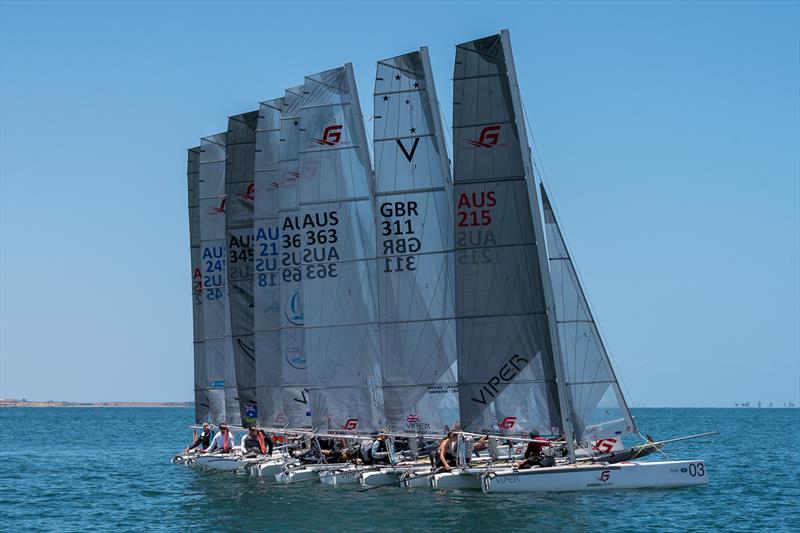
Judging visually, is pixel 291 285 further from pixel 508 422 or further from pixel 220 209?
pixel 508 422

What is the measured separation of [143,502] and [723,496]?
15.7 m

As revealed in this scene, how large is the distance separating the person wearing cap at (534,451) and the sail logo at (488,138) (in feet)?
22.3

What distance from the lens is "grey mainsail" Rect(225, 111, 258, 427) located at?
38125 millimetres

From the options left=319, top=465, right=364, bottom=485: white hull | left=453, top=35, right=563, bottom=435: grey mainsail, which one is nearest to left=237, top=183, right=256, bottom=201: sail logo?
left=319, top=465, right=364, bottom=485: white hull

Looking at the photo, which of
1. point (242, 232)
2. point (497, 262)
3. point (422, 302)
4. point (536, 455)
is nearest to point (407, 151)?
point (422, 302)

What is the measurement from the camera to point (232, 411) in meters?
39.8

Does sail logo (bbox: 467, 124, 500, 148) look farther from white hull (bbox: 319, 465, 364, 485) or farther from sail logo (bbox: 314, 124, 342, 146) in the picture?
white hull (bbox: 319, 465, 364, 485)

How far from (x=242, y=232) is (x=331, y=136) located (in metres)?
6.91

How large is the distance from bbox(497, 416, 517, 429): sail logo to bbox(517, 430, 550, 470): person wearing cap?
0.50m

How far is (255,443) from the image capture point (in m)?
35.7

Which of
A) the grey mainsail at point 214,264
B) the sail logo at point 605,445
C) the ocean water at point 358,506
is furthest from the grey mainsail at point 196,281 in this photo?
the sail logo at point 605,445

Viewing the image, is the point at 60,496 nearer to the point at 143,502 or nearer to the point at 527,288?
the point at 143,502

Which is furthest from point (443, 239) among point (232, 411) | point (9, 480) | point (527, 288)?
point (9, 480)

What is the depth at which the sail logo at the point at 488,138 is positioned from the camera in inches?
1088
